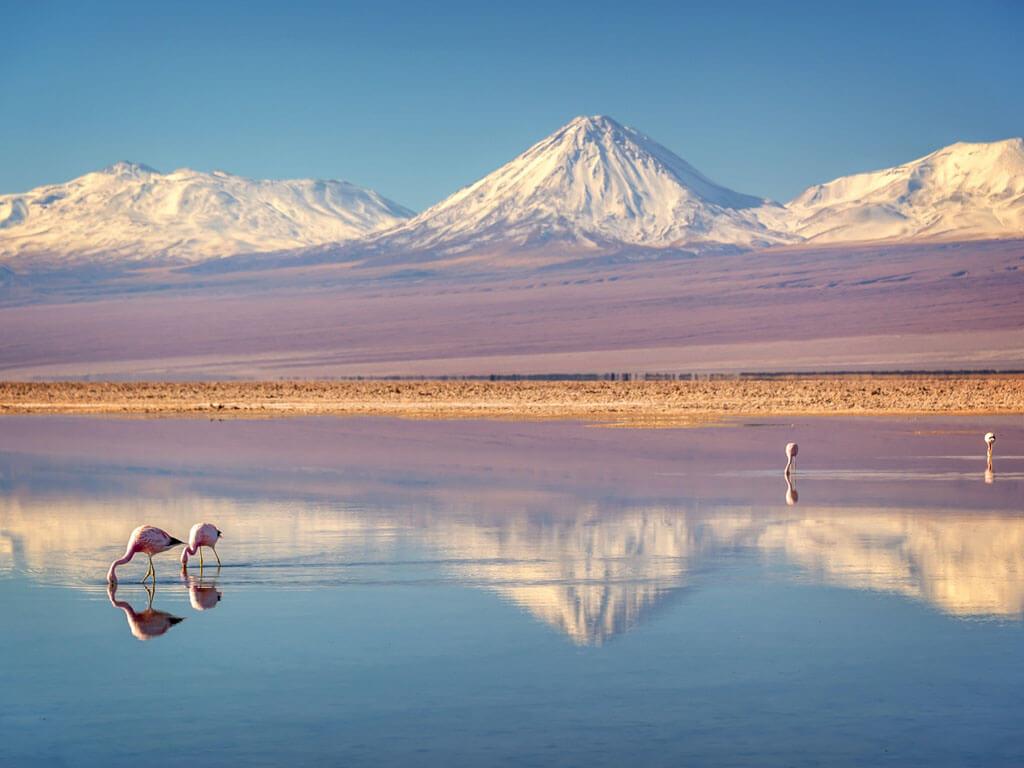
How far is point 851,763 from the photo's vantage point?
7266 millimetres

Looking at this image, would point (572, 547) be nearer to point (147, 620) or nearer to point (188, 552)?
point (188, 552)

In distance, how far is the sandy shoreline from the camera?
38062 mm

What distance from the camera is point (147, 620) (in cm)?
1082

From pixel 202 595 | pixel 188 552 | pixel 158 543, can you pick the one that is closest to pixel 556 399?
pixel 188 552

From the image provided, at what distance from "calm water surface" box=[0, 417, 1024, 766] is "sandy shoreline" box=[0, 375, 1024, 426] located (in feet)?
53.5

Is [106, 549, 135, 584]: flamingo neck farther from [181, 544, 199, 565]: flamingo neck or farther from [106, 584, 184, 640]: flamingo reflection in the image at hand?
[181, 544, 199, 565]: flamingo neck

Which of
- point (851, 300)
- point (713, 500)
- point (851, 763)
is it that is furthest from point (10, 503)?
point (851, 300)

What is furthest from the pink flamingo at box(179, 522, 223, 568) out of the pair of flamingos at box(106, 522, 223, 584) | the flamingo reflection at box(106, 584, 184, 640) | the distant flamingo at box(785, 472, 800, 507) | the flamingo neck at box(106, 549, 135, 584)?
the distant flamingo at box(785, 472, 800, 507)

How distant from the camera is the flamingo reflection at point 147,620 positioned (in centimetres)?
1038

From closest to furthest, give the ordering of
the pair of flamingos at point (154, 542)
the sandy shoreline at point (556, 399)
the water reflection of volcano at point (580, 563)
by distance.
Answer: the water reflection of volcano at point (580, 563) → the pair of flamingos at point (154, 542) → the sandy shoreline at point (556, 399)

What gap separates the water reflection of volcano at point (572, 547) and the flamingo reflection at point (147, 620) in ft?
2.20

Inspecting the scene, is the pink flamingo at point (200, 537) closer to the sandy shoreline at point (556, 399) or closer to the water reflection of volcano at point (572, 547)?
the water reflection of volcano at point (572, 547)

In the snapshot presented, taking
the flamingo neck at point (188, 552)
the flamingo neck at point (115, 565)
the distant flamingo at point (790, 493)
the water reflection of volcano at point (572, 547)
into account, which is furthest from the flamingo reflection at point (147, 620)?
the distant flamingo at point (790, 493)

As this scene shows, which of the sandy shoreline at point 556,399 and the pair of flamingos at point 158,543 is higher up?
the sandy shoreline at point 556,399
